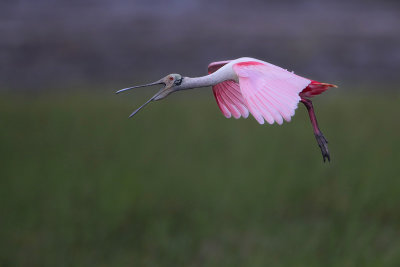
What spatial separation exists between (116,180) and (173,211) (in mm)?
755

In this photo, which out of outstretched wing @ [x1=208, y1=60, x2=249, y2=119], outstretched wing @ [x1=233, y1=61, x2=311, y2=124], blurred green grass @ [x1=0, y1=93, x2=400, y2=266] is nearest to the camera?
outstretched wing @ [x1=233, y1=61, x2=311, y2=124]

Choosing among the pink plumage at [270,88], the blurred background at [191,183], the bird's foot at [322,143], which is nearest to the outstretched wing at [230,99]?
the pink plumage at [270,88]

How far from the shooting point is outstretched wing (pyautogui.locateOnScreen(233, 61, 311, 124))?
67.4 inches

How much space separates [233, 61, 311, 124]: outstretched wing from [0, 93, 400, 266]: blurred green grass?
19.0ft

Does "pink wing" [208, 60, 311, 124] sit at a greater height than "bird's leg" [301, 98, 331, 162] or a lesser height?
greater

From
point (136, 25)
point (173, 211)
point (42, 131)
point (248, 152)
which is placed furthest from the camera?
point (136, 25)

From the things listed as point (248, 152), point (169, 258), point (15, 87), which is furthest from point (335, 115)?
point (15, 87)

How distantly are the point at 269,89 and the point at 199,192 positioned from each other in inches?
296

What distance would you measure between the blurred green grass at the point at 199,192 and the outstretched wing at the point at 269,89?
579cm

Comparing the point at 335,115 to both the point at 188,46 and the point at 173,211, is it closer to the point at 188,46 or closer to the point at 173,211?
the point at 173,211

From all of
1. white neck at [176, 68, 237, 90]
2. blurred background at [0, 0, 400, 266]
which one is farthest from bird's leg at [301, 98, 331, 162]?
blurred background at [0, 0, 400, 266]

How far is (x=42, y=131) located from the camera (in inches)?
467

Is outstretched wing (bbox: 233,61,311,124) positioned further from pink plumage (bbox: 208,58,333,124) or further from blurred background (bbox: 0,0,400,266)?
blurred background (bbox: 0,0,400,266)

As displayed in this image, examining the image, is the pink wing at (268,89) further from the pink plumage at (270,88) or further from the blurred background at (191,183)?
the blurred background at (191,183)
